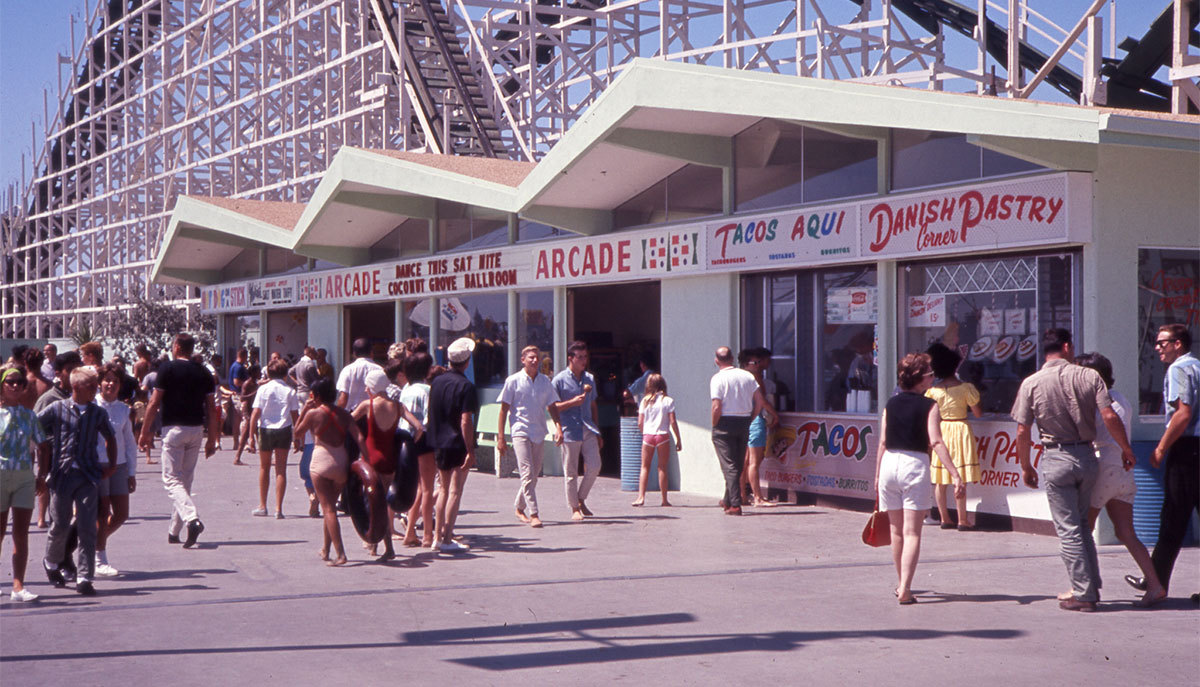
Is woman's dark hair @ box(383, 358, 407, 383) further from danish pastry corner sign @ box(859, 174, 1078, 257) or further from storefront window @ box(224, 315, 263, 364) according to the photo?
storefront window @ box(224, 315, 263, 364)

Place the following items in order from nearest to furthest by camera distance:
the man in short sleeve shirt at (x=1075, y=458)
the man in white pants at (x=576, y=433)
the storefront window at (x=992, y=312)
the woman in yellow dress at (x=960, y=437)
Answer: the man in short sleeve shirt at (x=1075, y=458)
the storefront window at (x=992, y=312)
the woman in yellow dress at (x=960, y=437)
the man in white pants at (x=576, y=433)

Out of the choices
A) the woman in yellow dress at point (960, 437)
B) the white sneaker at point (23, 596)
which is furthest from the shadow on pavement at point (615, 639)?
the woman in yellow dress at point (960, 437)

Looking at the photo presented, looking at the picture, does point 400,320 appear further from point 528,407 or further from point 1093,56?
point 1093,56

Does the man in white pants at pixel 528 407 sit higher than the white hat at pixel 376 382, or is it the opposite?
the white hat at pixel 376 382

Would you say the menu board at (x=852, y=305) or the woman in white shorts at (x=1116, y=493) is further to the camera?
the menu board at (x=852, y=305)

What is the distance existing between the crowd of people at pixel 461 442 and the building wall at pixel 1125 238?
982mm

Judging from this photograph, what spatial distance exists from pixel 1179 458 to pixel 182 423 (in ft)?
24.1

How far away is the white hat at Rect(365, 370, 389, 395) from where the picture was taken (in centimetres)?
976

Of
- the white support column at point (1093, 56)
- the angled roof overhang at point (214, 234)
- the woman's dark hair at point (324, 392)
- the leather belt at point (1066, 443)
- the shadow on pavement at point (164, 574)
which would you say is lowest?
the shadow on pavement at point (164, 574)

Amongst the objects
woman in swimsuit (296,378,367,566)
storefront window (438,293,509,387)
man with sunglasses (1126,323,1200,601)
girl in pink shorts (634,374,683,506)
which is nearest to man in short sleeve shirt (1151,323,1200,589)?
man with sunglasses (1126,323,1200,601)

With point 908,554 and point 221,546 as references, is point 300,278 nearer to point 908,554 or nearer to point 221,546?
point 221,546

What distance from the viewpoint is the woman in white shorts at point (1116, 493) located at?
7566mm

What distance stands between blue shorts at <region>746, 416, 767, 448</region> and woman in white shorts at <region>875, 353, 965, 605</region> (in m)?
5.27

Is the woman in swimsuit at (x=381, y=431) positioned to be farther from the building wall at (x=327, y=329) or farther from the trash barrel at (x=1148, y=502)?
the building wall at (x=327, y=329)
